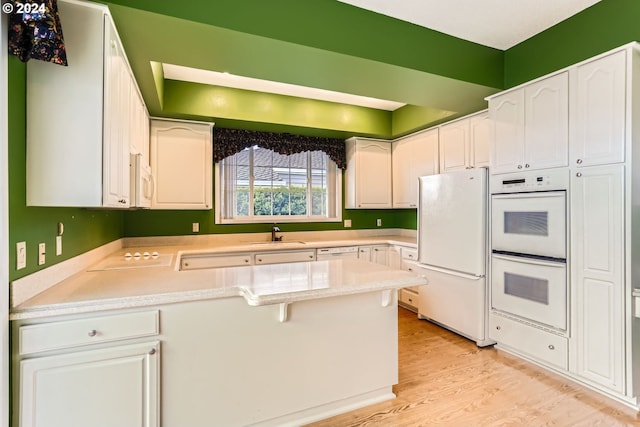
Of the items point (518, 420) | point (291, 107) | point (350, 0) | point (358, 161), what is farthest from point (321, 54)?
point (518, 420)

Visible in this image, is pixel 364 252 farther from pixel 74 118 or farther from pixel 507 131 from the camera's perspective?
pixel 74 118

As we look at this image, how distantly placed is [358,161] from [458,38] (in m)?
2.09

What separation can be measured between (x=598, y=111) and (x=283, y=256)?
3061mm

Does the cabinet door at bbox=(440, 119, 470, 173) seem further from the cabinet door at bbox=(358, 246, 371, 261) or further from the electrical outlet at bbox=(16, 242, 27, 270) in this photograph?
the electrical outlet at bbox=(16, 242, 27, 270)

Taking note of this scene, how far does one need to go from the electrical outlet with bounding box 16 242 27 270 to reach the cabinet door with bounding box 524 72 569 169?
3.37 meters

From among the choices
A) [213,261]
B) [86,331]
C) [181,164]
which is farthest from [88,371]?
[181,164]

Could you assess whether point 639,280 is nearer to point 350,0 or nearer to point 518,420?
point 518,420

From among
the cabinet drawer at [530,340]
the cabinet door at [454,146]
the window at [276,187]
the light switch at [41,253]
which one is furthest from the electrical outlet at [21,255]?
the cabinet door at [454,146]

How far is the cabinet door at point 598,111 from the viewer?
2078 mm

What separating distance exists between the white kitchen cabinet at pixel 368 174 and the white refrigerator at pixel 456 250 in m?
0.94

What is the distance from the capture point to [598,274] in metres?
2.21

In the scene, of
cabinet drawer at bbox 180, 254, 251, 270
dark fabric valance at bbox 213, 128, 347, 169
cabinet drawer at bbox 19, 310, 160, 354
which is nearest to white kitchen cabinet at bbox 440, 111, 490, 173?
dark fabric valance at bbox 213, 128, 347, 169

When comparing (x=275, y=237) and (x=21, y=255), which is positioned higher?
(x=21, y=255)

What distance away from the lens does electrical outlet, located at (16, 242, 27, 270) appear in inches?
55.6
